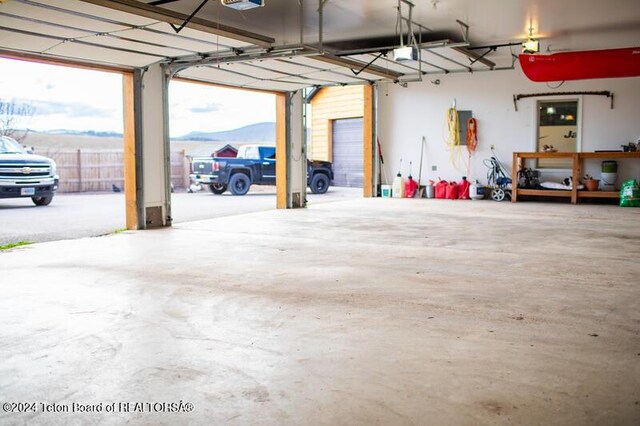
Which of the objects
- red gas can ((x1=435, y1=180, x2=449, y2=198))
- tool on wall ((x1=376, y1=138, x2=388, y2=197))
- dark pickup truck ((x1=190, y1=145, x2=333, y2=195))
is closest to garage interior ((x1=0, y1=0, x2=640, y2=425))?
red gas can ((x1=435, y1=180, x2=449, y2=198))

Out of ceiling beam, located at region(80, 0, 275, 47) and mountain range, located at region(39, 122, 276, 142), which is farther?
mountain range, located at region(39, 122, 276, 142)

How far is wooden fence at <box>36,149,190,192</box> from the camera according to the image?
18.1 m

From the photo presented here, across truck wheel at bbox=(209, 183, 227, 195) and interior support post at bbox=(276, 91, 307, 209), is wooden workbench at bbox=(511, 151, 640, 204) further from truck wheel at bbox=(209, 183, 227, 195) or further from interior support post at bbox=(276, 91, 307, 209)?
truck wheel at bbox=(209, 183, 227, 195)

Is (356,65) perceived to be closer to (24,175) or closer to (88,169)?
(24,175)

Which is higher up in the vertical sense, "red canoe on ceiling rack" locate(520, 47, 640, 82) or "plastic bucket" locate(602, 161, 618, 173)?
"red canoe on ceiling rack" locate(520, 47, 640, 82)

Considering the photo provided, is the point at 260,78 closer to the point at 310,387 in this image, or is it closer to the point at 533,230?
the point at 533,230

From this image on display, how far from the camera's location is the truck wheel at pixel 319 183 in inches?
667

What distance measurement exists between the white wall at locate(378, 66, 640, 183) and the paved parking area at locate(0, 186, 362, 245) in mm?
2944

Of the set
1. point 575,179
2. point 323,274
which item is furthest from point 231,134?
point 323,274

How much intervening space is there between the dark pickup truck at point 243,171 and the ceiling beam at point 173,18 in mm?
8541

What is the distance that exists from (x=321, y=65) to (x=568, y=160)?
22.1ft

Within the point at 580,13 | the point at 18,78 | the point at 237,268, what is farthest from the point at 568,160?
the point at 18,78

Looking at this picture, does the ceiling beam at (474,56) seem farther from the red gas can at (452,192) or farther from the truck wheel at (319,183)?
the truck wheel at (319,183)

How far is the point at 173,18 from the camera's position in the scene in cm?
620
